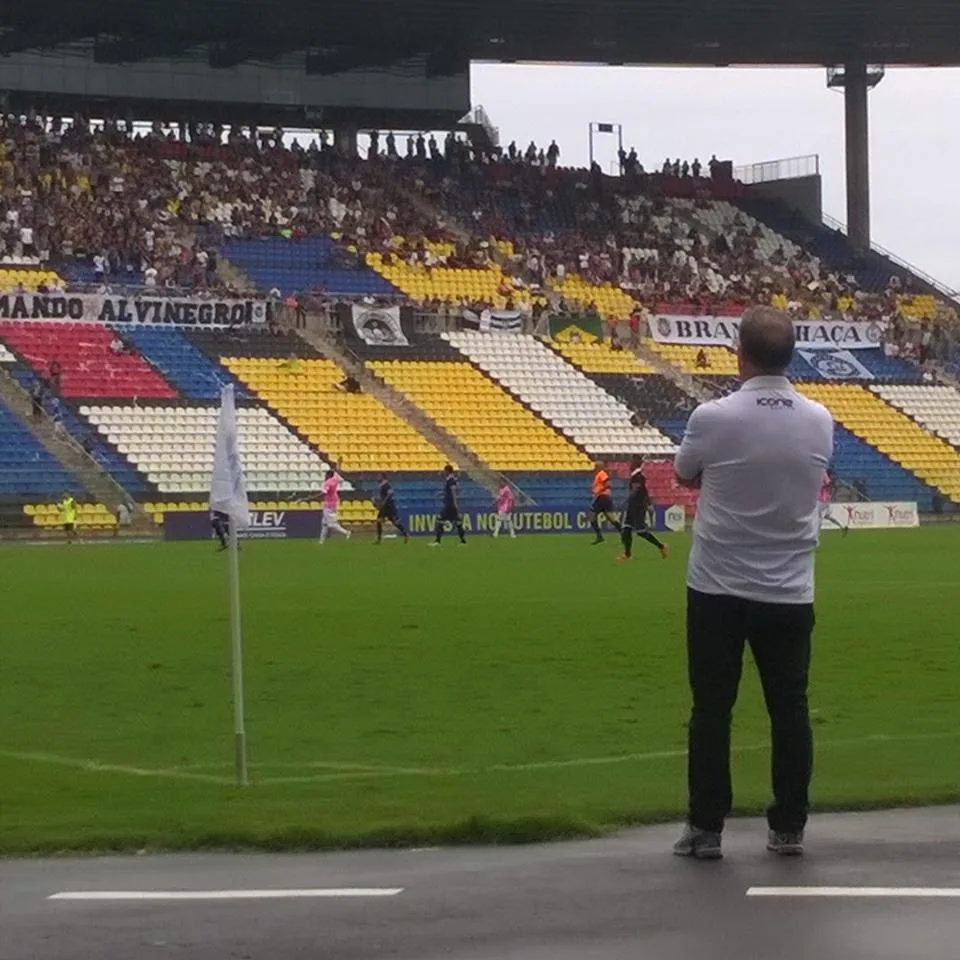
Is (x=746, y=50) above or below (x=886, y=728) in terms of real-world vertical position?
above

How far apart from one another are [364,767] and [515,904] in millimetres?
4358

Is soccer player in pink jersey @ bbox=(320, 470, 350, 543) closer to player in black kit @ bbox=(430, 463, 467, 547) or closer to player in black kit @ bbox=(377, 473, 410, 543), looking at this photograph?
player in black kit @ bbox=(377, 473, 410, 543)

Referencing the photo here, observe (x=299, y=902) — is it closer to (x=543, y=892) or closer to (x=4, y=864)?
(x=543, y=892)

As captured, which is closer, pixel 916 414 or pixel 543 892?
pixel 543 892

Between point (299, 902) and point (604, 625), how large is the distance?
576 inches

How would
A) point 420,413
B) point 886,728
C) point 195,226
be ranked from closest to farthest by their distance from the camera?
point 886,728, point 420,413, point 195,226

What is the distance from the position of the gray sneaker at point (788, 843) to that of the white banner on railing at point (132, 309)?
164 feet

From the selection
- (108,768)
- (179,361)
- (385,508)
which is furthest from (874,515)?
(108,768)

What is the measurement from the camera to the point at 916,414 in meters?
66.9

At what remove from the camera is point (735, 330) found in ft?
219

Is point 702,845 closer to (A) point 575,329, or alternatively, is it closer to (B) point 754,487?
(B) point 754,487

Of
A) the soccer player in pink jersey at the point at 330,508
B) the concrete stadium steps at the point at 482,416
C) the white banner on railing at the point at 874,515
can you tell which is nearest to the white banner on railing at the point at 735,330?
the concrete stadium steps at the point at 482,416

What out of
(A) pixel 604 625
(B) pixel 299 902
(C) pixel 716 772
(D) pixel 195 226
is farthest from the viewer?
(D) pixel 195 226

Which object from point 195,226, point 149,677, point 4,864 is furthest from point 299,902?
point 195,226
